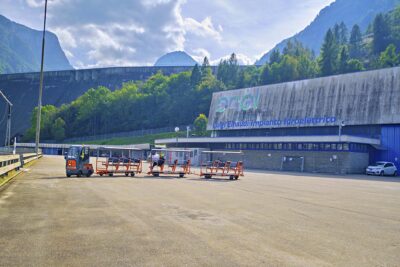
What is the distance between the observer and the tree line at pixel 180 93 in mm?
110394

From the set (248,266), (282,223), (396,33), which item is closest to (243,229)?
(282,223)

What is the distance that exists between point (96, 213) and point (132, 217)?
3.70 ft

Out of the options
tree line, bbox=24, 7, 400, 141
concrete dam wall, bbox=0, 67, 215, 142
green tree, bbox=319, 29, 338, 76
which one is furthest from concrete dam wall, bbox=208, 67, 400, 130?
concrete dam wall, bbox=0, 67, 215, 142

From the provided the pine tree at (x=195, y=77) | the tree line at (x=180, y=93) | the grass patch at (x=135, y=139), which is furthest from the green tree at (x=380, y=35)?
the grass patch at (x=135, y=139)

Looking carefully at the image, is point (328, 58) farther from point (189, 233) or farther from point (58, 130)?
point (189, 233)

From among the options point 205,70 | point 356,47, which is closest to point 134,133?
point 205,70

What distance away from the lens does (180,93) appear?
124750 millimetres

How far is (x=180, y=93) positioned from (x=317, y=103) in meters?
75.1

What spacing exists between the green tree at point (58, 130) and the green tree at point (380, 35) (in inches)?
4151

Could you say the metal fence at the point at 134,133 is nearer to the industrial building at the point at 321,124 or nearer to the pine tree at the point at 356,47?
the industrial building at the point at 321,124

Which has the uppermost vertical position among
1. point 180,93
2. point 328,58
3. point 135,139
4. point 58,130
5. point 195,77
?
point 328,58

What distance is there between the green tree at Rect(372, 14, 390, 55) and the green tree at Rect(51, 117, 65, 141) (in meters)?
105

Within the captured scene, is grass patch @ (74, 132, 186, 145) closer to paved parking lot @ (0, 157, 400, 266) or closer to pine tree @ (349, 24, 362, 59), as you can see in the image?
pine tree @ (349, 24, 362, 59)

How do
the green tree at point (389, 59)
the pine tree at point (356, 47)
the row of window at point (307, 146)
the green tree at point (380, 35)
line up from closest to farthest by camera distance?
1. the row of window at point (307, 146)
2. the green tree at point (389, 59)
3. the green tree at point (380, 35)
4. the pine tree at point (356, 47)
